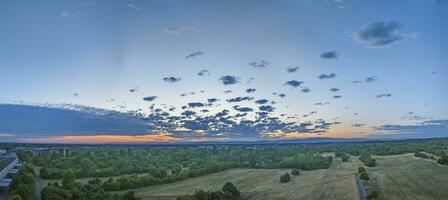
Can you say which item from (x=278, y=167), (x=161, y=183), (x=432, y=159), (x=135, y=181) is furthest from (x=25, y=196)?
(x=432, y=159)

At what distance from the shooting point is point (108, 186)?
10656 centimetres

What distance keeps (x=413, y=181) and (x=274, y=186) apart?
32008 millimetres

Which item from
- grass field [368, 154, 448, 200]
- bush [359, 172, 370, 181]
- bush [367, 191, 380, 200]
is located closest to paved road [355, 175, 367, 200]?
bush [367, 191, 380, 200]

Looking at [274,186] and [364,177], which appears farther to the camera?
[364,177]

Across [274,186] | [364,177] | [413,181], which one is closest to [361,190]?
[413,181]

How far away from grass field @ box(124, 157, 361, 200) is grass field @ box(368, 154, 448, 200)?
267 inches

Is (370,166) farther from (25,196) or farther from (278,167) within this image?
(25,196)

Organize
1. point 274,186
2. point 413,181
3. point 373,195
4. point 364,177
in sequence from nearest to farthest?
1. point 373,195
2. point 413,181
3. point 274,186
4. point 364,177

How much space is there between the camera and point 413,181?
351 ft

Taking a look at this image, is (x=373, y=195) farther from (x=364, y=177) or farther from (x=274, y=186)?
(x=364, y=177)

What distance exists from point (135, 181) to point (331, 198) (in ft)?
162

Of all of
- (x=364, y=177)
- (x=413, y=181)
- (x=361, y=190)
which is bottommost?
(x=361, y=190)

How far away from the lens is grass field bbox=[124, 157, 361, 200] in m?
95.2

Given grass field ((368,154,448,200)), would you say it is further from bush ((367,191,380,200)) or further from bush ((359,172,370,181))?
bush ((359,172,370,181))
